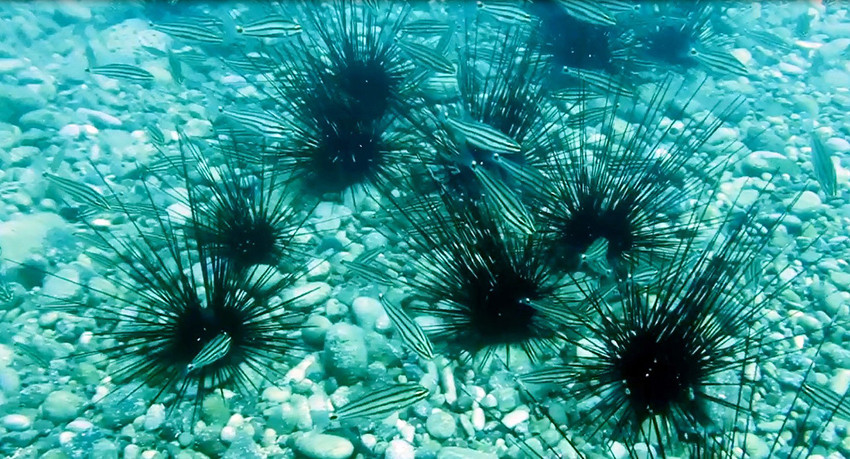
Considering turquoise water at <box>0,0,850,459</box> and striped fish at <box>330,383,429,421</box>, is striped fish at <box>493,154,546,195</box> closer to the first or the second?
turquoise water at <box>0,0,850,459</box>

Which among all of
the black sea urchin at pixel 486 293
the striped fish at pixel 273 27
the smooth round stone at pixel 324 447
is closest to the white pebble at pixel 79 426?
the smooth round stone at pixel 324 447

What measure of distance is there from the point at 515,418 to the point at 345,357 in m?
1.03

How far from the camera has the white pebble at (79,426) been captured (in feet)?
8.68

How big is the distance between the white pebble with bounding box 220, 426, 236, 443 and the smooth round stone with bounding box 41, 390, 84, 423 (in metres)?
0.82

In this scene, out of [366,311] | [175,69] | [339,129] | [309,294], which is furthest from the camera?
[175,69]

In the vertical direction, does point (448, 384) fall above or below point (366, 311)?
below

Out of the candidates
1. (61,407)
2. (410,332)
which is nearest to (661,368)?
(410,332)

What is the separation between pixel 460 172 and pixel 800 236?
112 inches

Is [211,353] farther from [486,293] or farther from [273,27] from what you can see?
[273,27]

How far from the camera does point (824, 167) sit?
4191 mm

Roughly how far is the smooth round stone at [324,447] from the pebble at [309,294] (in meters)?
0.92

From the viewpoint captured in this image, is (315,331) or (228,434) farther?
(315,331)

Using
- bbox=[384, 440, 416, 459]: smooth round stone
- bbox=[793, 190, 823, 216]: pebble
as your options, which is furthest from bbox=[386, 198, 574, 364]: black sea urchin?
bbox=[793, 190, 823, 216]: pebble

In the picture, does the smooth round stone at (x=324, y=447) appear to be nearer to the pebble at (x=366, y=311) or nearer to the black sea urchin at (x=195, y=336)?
the black sea urchin at (x=195, y=336)
